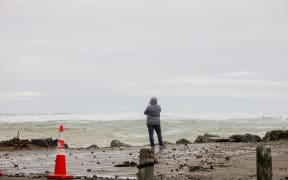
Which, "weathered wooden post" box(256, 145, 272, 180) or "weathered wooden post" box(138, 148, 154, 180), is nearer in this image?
"weathered wooden post" box(138, 148, 154, 180)

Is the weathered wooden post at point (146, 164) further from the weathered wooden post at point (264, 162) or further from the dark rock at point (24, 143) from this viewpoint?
the dark rock at point (24, 143)

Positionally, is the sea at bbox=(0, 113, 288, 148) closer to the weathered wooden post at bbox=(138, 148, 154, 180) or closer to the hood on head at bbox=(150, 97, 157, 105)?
the hood on head at bbox=(150, 97, 157, 105)

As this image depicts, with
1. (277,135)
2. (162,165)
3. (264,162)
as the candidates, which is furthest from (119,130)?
(264,162)

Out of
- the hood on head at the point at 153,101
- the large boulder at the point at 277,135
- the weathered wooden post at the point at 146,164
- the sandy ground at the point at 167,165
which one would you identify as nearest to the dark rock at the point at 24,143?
the sandy ground at the point at 167,165

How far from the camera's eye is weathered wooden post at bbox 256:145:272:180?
26.0ft

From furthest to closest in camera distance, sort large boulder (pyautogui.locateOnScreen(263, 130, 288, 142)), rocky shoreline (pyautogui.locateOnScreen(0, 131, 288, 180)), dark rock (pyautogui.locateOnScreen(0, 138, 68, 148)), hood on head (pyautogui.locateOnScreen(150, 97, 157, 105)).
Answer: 1. large boulder (pyautogui.locateOnScreen(263, 130, 288, 142))
2. dark rock (pyautogui.locateOnScreen(0, 138, 68, 148))
3. hood on head (pyautogui.locateOnScreen(150, 97, 157, 105))
4. rocky shoreline (pyautogui.locateOnScreen(0, 131, 288, 180))

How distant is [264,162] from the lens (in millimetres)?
7965

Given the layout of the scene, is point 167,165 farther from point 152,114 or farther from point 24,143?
point 24,143

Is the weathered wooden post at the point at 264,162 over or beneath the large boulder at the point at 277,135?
beneath

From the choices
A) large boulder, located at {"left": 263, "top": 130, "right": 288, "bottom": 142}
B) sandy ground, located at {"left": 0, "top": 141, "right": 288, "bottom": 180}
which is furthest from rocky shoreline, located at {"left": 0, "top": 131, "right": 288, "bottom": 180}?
large boulder, located at {"left": 263, "top": 130, "right": 288, "bottom": 142}

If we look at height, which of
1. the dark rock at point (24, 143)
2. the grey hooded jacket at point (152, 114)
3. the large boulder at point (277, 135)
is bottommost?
the dark rock at point (24, 143)

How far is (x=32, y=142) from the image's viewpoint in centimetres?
2184

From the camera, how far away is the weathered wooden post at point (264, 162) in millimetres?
7914

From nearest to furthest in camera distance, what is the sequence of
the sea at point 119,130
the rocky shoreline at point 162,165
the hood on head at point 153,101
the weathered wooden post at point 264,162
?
the weathered wooden post at point 264,162 → the rocky shoreline at point 162,165 → the hood on head at point 153,101 → the sea at point 119,130
